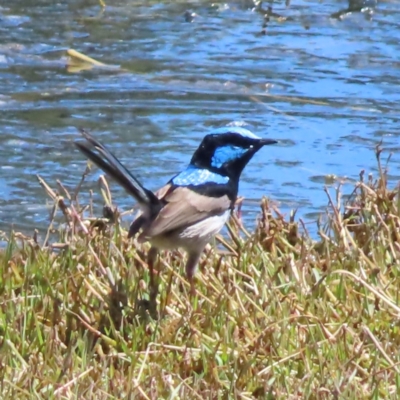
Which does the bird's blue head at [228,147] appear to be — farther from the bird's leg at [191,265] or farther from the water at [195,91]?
the water at [195,91]

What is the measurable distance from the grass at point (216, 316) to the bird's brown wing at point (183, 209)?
221 mm

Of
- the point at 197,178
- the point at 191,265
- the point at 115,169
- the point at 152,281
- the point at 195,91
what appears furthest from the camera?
the point at 195,91

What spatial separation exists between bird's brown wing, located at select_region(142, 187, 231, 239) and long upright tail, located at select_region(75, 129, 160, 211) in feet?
0.25

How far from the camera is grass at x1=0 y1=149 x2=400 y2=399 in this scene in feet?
13.2

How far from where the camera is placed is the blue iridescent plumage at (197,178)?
515 cm

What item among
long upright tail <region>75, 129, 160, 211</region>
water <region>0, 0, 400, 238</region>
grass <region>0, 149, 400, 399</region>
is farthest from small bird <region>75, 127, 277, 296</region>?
water <region>0, 0, 400, 238</region>

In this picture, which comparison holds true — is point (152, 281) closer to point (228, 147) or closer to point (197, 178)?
point (197, 178)

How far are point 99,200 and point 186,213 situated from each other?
171 centimetres

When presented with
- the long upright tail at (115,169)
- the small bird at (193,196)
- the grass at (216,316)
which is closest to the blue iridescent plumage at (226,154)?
the small bird at (193,196)

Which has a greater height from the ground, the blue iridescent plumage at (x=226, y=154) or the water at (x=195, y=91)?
the blue iridescent plumage at (x=226, y=154)

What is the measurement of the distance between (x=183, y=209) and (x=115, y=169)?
1.57 ft

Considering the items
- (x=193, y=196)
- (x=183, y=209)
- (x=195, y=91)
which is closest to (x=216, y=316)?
(x=183, y=209)

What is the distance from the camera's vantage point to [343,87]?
27.8 ft

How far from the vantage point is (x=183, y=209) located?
4.93 metres
